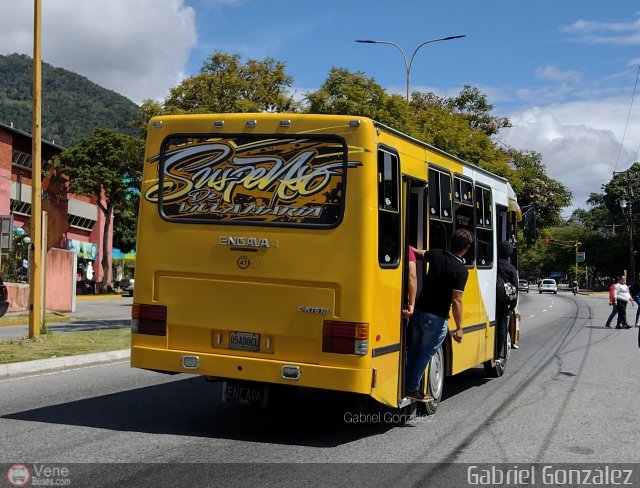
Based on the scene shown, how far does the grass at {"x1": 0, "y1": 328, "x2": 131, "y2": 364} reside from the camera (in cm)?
1326

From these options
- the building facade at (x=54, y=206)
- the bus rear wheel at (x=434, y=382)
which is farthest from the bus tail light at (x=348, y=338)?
the building facade at (x=54, y=206)

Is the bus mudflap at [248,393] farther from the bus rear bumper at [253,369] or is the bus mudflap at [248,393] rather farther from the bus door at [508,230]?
the bus door at [508,230]

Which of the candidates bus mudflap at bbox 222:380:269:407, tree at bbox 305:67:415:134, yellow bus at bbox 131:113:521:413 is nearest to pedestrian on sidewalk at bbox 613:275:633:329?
tree at bbox 305:67:415:134

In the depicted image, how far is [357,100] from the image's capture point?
22.0m

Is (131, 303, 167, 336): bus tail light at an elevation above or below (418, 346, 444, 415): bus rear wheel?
above

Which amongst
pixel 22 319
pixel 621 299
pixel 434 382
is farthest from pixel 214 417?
pixel 22 319

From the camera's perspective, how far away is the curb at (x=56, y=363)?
11555 mm

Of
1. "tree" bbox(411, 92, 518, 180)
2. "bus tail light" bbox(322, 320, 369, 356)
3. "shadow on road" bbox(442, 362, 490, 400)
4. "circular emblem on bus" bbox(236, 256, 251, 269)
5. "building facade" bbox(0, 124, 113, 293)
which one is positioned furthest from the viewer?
"building facade" bbox(0, 124, 113, 293)

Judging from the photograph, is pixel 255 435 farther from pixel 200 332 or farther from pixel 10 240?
pixel 10 240

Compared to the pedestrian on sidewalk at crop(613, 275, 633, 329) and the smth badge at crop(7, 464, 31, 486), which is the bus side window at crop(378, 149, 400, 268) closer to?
the smth badge at crop(7, 464, 31, 486)

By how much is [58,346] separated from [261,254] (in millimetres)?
9097

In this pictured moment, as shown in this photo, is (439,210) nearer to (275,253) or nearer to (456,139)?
(275,253)

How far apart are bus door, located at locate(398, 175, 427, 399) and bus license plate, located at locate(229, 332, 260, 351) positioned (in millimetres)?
1506

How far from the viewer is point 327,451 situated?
22.4 feet
